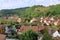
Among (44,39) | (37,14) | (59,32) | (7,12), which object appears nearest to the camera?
(44,39)

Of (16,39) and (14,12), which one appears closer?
(16,39)

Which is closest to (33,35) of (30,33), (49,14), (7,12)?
(30,33)

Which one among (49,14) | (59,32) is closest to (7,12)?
(49,14)

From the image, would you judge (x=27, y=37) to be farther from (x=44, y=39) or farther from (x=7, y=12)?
(x=7, y=12)

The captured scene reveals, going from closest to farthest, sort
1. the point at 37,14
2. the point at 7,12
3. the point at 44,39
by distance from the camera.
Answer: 1. the point at 44,39
2. the point at 37,14
3. the point at 7,12

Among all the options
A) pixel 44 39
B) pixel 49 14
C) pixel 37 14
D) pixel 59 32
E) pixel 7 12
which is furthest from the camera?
pixel 7 12

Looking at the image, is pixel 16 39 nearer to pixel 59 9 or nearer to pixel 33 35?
pixel 33 35

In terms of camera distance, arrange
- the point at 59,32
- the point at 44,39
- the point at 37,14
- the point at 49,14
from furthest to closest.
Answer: the point at 37,14 → the point at 49,14 → the point at 59,32 → the point at 44,39

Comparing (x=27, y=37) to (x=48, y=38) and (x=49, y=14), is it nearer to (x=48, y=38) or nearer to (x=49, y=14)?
(x=48, y=38)

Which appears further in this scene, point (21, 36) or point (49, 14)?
point (49, 14)
